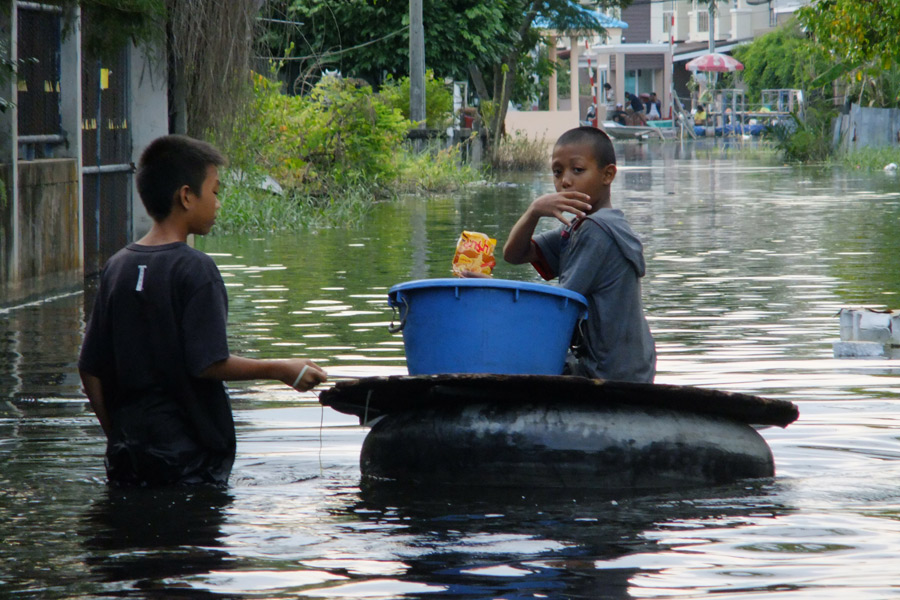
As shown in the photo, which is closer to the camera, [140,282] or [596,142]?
[140,282]

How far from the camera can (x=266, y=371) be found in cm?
506

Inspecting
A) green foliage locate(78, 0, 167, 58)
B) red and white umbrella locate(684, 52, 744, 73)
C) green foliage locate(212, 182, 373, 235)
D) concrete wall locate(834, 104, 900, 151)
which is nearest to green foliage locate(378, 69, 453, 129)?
green foliage locate(212, 182, 373, 235)

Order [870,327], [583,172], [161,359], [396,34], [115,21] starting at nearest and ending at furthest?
[161,359]
[583,172]
[115,21]
[870,327]
[396,34]

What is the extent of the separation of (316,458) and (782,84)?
55.5m

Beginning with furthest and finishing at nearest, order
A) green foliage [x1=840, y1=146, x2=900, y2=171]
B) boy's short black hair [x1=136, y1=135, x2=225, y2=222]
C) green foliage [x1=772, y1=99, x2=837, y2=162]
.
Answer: green foliage [x1=772, y1=99, x2=837, y2=162] → green foliage [x1=840, y1=146, x2=900, y2=171] → boy's short black hair [x1=136, y1=135, x2=225, y2=222]

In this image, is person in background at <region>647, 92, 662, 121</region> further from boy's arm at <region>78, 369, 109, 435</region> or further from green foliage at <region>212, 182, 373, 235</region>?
boy's arm at <region>78, 369, 109, 435</region>

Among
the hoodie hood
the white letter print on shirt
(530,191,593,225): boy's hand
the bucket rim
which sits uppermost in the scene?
(530,191,593,225): boy's hand

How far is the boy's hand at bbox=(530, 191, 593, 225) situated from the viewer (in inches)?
218

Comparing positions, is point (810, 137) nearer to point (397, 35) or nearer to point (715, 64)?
point (397, 35)

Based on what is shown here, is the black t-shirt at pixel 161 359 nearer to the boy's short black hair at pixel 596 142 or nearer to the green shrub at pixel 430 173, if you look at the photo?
the boy's short black hair at pixel 596 142

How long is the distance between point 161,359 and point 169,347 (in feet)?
0.17

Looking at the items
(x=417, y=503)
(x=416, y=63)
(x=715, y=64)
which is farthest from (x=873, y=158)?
(x=417, y=503)

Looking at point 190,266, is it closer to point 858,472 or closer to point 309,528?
point 309,528

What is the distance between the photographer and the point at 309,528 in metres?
5.16
